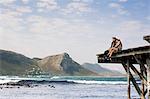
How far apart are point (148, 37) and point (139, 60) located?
2053 millimetres

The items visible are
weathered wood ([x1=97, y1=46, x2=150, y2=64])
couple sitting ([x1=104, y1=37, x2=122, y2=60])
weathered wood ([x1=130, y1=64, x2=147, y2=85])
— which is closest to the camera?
weathered wood ([x1=97, y1=46, x2=150, y2=64])

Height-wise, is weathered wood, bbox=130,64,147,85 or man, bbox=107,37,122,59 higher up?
man, bbox=107,37,122,59

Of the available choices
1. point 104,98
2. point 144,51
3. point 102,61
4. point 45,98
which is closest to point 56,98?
point 45,98

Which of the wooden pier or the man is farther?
the man

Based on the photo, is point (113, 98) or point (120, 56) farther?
point (113, 98)

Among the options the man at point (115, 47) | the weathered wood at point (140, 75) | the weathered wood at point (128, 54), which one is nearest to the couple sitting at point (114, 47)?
the man at point (115, 47)

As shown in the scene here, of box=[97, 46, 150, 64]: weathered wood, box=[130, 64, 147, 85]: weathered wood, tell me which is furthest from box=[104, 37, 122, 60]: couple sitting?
box=[130, 64, 147, 85]: weathered wood

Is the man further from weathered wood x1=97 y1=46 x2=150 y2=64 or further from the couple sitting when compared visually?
weathered wood x1=97 y1=46 x2=150 y2=64

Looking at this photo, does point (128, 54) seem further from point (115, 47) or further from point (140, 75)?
point (115, 47)

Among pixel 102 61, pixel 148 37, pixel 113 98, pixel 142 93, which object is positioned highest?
pixel 148 37

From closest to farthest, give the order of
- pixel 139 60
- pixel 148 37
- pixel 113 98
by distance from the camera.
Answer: pixel 148 37 < pixel 139 60 < pixel 113 98

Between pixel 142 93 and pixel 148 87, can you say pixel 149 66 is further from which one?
pixel 142 93

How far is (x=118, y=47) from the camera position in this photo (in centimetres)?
2092

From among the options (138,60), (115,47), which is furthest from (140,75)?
(115,47)
